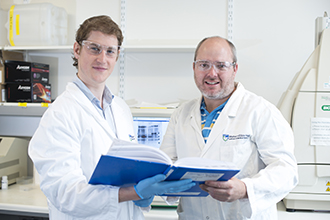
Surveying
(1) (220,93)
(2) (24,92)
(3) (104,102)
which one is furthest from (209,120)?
(2) (24,92)

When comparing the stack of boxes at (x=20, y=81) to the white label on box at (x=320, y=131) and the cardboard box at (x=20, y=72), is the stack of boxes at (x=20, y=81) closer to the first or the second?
the cardboard box at (x=20, y=72)

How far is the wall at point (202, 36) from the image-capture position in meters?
2.11

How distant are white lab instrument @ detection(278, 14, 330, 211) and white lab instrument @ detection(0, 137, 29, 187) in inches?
74.1

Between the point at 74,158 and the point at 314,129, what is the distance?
1.31 metres

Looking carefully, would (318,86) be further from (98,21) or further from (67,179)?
(67,179)

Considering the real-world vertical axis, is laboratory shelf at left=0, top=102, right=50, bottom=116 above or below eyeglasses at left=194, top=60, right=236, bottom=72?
below

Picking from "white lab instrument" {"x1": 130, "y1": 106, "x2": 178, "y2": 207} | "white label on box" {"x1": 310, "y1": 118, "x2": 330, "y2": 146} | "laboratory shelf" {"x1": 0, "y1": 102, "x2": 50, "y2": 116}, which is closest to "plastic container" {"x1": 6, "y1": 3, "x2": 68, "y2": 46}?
"laboratory shelf" {"x1": 0, "y1": 102, "x2": 50, "y2": 116}

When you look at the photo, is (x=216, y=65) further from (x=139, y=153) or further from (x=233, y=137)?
(x=139, y=153)

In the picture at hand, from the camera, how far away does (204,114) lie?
1.41m

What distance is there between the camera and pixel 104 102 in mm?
1317

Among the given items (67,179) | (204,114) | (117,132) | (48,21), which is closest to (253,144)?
(204,114)

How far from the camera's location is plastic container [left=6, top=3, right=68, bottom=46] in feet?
6.90

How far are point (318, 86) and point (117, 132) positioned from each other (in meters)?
1.16

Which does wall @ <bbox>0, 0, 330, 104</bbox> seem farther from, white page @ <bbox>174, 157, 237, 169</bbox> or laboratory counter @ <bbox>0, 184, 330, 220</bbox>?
white page @ <bbox>174, 157, 237, 169</bbox>
